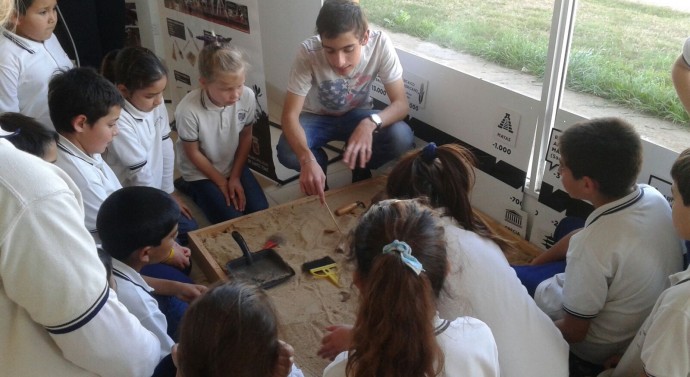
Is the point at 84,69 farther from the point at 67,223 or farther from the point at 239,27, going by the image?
the point at 67,223

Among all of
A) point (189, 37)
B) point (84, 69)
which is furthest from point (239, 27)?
point (84, 69)

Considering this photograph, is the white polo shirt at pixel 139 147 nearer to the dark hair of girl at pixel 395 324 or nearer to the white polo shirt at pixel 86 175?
the white polo shirt at pixel 86 175

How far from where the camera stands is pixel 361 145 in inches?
101

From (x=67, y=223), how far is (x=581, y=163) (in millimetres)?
1330

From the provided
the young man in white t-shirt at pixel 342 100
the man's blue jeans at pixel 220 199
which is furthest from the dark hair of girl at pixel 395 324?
the man's blue jeans at pixel 220 199

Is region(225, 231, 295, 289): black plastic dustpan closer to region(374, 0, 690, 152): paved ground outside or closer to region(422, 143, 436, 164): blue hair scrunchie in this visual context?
region(422, 143, 436, 164): blue hair scrunchie

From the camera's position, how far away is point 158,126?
2500 millimetres

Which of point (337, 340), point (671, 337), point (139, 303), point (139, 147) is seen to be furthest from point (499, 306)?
point (139, 147)

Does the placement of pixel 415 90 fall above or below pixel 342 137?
above

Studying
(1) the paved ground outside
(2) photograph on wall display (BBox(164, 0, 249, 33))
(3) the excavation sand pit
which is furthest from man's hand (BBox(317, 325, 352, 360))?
(2) photograph on wall display (BBox(164, 0, 249, 33))

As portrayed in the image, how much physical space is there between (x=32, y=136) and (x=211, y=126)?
1.07 meters

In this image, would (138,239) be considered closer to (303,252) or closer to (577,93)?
(303,252)

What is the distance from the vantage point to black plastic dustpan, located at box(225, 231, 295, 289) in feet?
7.38

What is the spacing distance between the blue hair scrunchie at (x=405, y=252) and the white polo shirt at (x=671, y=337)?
22.6 inches
